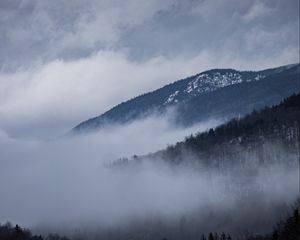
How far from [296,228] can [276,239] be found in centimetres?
673

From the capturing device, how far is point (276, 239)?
15338 centimetres

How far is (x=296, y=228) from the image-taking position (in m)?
150
